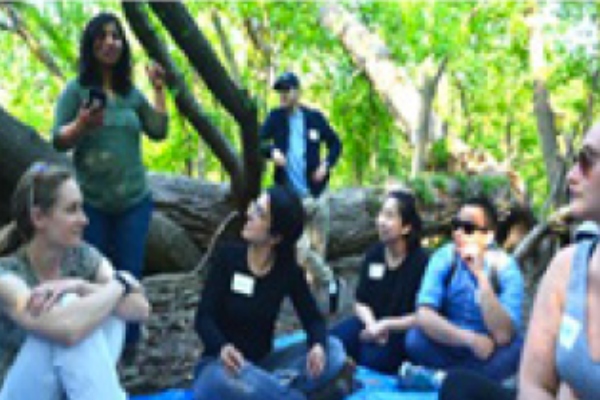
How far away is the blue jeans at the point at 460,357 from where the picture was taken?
153 inches

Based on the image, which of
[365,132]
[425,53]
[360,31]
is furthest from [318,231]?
[365,132]

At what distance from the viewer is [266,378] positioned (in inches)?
135

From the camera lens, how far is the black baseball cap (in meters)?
5.52

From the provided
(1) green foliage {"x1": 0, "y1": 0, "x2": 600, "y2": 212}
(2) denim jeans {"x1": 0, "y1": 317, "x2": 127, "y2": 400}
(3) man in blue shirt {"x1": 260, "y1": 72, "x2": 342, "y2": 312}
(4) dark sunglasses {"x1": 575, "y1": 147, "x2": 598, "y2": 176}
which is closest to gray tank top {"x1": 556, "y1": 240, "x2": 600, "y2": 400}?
(4) dark sunglasses {"x1": 575, "y1": 147, "x2": 598, "y2": 176}

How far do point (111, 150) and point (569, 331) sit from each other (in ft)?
8.16

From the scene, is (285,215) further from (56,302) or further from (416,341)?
(56,302)

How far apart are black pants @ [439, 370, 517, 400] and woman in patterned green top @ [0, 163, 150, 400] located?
3.18 feet

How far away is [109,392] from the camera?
2354 mm

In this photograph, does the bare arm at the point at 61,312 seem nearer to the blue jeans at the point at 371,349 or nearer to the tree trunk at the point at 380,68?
the blue jeans at the point at 371,349

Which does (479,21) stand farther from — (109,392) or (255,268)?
(109,392)

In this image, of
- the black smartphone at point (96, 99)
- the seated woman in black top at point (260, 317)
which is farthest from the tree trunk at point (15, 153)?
the seated woman in black top at point (260, 317)

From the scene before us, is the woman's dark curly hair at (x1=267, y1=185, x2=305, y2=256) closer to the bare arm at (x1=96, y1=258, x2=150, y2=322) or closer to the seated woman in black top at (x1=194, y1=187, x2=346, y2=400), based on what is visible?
the seated woman in black top at (x1=194, y1=187, x2=346, y2=400)

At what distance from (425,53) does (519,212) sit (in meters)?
2.00

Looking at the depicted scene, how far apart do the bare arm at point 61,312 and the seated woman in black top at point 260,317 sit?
1064 millimetres
